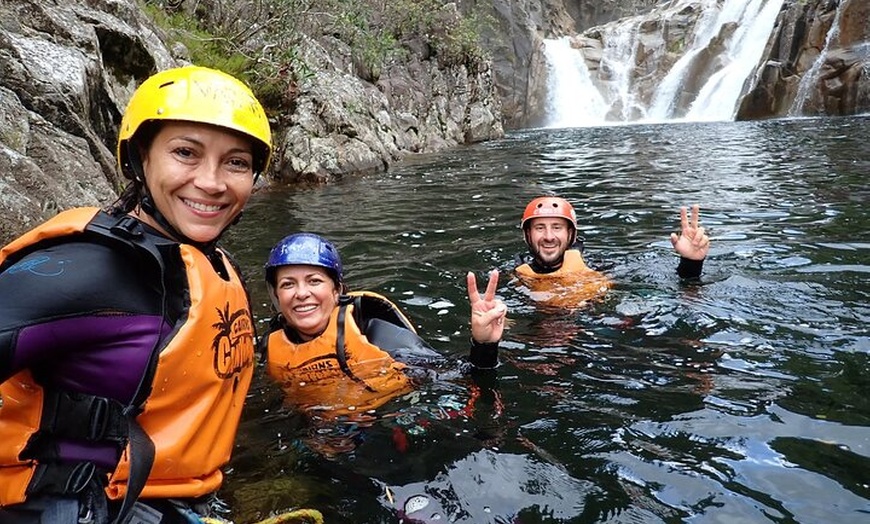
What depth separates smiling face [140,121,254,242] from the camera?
7.57 feet

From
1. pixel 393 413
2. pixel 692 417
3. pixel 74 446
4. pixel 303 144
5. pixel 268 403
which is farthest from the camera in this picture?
pixel 303 144

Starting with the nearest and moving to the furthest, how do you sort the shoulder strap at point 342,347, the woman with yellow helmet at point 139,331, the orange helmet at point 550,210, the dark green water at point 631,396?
the woman with yellow helmet at point 139,331 → the dark green water at point 631,396 → the shoulder strap at point 342,347 → the orange helmet at point 550,210

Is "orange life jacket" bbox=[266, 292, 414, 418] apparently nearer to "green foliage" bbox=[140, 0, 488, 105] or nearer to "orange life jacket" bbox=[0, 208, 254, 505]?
"orange life jacket" bbox=[0, 208, 254, 505]

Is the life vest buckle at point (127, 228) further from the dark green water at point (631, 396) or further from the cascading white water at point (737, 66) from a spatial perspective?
the cascading white water at point (737, 66)

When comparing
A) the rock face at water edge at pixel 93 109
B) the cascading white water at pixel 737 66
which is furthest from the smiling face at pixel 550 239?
the cascading white water at pixel 737 66

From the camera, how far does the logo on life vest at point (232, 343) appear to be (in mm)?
2412

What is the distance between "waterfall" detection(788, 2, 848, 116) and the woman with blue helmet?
29.5 metres

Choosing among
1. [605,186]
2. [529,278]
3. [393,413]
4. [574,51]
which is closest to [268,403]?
[393,413]

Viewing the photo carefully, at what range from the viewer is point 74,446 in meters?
1.97

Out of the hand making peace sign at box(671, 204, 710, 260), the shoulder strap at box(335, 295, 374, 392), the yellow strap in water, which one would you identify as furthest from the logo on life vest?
the hand making peace sign at box(671, 204, 710, 260)

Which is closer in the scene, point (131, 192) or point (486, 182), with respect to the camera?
point (131, 192)

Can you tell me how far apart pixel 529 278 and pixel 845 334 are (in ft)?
9.36

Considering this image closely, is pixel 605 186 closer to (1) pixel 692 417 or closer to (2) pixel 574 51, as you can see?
(1) pixel 692 417

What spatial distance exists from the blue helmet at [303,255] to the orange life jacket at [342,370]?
0.38 metres
